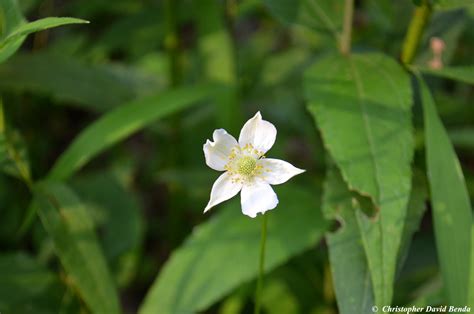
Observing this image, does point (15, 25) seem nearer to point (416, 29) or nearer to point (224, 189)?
point (224, 189)

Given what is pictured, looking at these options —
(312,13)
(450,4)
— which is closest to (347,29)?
(312,13)

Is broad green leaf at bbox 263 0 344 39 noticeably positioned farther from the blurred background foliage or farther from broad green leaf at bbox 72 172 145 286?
broad green leaf at bbox 72 172 145 286

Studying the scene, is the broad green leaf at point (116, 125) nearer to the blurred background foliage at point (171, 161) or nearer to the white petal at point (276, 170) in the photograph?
the blurred background foliage at point (171, 161)

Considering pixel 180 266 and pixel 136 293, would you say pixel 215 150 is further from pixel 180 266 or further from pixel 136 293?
pixel 136 293

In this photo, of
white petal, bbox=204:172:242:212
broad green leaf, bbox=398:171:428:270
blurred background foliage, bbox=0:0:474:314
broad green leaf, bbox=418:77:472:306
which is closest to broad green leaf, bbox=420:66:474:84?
broad green leaf, bbox=418:77:472:306

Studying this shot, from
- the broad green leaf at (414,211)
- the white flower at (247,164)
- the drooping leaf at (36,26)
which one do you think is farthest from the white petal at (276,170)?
the drooping leaf at (36,26)

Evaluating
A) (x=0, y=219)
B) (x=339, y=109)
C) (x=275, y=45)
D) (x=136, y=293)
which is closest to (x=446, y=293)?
(x=339, y=109)
